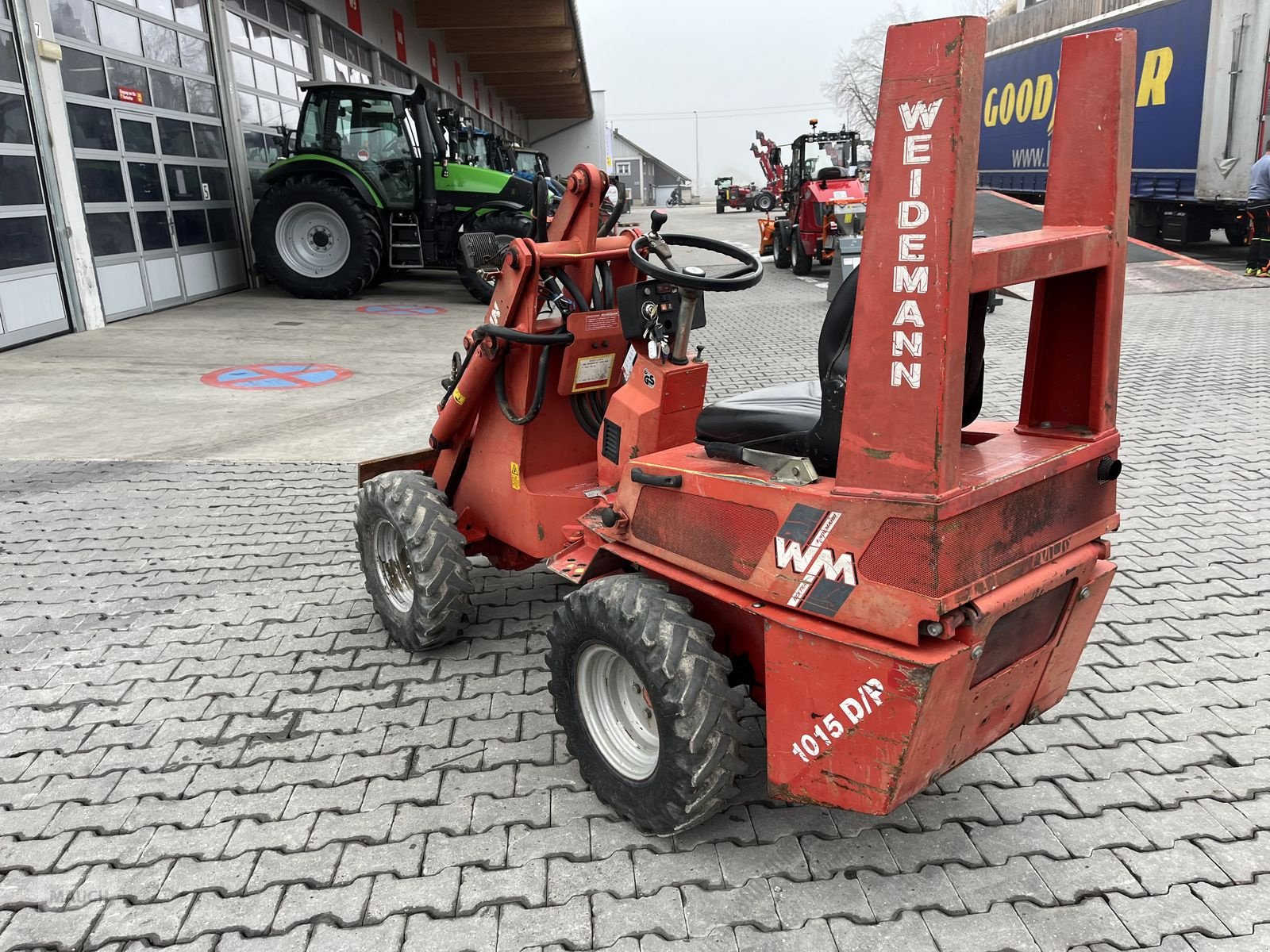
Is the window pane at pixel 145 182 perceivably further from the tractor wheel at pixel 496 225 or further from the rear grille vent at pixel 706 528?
the rear grille vent at pixel 706 528

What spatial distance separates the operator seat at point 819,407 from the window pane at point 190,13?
46.8 ft

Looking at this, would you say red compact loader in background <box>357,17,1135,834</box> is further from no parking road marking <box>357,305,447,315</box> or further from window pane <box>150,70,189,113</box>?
window pane <box>150,70,189,113</box>

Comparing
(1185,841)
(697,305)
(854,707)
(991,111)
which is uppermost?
(991,111)

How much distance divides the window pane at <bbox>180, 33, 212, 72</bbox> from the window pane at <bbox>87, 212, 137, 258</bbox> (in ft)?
10.2

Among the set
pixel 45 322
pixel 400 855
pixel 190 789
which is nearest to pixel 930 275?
pixel 400 855

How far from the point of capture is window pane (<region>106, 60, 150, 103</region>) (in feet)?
40.0

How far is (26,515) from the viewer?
573cm

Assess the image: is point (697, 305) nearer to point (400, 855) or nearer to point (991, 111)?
point (400, 855)

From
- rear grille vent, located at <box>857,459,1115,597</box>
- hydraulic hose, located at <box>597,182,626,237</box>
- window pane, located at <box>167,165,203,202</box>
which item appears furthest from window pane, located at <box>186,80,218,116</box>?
rear grille vent, located at <box>857,459,1115,597</box>

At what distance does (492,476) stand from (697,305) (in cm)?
124

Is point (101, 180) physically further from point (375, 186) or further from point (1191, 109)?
point (1191, 109)

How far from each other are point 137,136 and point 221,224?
2.34 meters

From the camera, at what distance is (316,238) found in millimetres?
14523

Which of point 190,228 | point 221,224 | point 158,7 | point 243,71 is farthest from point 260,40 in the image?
point 190,228
